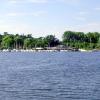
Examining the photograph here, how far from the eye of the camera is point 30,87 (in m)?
42.0

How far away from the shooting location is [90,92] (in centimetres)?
3838

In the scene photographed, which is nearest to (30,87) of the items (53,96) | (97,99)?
(53,96)

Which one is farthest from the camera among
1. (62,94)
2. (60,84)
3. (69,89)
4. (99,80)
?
(99,80)

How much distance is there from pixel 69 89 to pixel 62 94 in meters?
3.30

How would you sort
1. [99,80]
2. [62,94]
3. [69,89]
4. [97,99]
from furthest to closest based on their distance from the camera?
1. [99,80]
2. [69,89]
3. [62,94]
4. [97,99]

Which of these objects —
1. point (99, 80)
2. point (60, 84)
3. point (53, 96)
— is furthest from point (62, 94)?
point (99, 80)

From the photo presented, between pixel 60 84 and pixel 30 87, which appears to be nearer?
pixel 30 87

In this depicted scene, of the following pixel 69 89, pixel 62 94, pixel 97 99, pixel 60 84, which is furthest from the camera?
pixel 60 84

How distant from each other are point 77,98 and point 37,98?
306 cm

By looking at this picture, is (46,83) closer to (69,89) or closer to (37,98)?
(69,89)

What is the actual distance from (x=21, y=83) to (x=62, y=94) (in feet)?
30.0

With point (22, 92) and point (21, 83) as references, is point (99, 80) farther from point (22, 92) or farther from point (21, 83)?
point (22, 92)

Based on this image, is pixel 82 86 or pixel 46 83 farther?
pixel 46 83

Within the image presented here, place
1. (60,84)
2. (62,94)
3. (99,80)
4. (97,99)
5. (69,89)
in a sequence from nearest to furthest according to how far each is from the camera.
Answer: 1. (97,99)
2. (62,94)
3. (69,89)
4. (60,84)
5. (99,80)
